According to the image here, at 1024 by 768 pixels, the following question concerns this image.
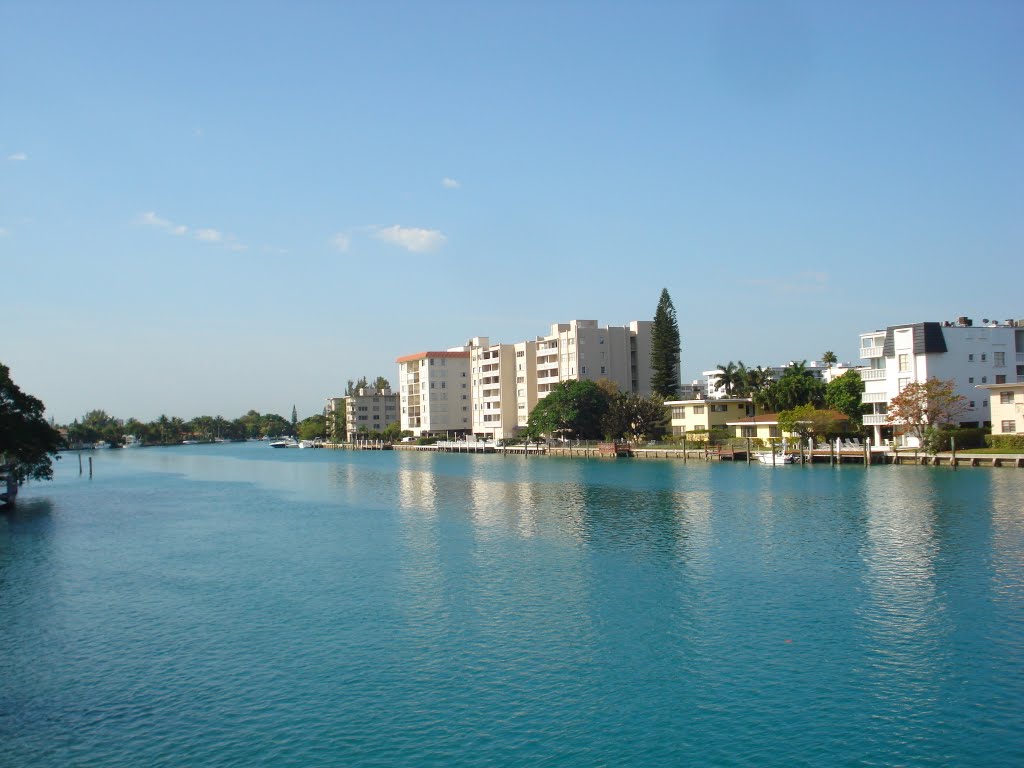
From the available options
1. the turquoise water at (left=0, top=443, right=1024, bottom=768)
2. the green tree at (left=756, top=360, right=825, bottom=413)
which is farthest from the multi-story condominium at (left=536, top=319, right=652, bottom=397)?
the turquoise water at (left=0, top=443, right=1024, bottom=768)

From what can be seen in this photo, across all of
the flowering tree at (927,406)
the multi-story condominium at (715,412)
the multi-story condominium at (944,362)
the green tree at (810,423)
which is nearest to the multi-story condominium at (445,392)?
the multi-story condominium at (715,412)

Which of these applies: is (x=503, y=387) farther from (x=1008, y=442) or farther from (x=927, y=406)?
(x=1008, y=442)

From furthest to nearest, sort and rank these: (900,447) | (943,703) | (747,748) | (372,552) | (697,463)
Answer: (697,463) < (900,447) < (372,552) < (943,703) < (747,748)

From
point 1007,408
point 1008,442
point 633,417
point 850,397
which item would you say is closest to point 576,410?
point 633,417

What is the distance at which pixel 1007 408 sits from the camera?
66875 millimetres

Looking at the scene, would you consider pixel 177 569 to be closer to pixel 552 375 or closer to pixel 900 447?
pixel 900 447

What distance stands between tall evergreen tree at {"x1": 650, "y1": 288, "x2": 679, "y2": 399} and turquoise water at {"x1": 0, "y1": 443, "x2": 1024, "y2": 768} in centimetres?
6934

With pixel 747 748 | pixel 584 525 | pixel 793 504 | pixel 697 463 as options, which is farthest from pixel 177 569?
pixel 697 463

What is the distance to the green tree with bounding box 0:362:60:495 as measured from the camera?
56.5 m

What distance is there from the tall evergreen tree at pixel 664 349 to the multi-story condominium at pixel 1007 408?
5021 centimetres

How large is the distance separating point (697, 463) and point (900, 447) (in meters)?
19.6

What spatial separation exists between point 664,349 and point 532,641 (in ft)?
315

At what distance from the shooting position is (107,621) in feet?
84.7

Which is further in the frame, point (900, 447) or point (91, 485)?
point (91, 485)
